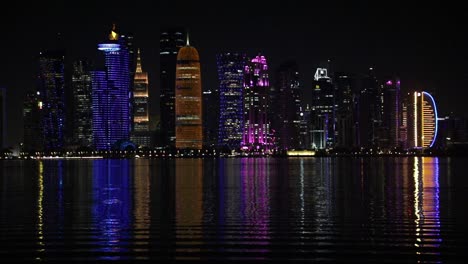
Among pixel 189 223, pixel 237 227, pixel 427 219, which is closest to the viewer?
pixel 237 227

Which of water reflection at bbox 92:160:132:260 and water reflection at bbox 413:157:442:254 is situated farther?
water reflection at bbox 413:157:442:254

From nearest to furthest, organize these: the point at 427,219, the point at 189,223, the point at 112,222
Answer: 1. the point at 189,223
2. the point at 112,222
3. the point at 427,219

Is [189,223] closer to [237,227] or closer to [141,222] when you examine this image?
[141,222]

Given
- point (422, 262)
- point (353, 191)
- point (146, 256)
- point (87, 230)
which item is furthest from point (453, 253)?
point (353, 191)

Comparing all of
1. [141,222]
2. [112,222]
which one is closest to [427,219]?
[141,222]

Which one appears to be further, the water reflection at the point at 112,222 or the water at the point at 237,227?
the water reflection at the point at 112,222

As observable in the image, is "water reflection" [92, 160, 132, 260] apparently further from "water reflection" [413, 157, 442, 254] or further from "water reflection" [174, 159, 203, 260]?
"water reflection" [413, 157, 442, 254]

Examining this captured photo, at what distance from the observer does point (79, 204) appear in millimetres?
65188

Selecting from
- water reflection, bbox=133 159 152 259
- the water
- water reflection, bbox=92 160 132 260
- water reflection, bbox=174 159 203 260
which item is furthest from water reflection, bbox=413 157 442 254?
water reflection, bbox=92 160 132 260

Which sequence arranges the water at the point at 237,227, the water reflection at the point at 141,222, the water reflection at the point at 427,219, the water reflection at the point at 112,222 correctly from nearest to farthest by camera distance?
the water at the point at 237,227
the water reflection at the point at 112,222
the water reflection at the point at 141,222
the water reflection at the point at 427,219

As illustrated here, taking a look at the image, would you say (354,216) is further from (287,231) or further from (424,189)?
(424,189)

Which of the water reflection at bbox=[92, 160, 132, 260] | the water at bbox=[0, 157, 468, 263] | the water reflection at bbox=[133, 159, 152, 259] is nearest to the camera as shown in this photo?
the water at bbox=[0, 157, 468, 263]

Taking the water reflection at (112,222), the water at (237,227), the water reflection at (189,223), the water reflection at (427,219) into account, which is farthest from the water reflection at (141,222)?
the water reflection at (427,219)

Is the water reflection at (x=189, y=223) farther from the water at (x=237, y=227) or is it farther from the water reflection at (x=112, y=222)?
the water reflection at (x=112, y=222)
